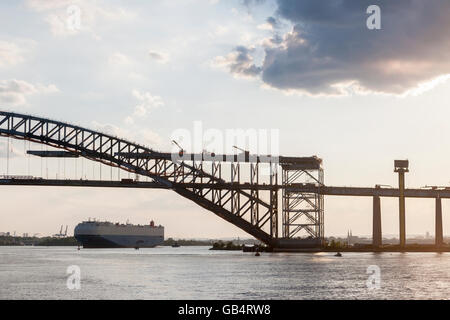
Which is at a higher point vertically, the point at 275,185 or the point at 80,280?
the point at 275,185

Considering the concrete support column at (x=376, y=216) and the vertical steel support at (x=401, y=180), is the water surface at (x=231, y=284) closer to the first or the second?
the concrete support column at (x=376, y=216)

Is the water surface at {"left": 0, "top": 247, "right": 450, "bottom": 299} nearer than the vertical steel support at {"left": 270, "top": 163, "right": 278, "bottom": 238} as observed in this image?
Yes

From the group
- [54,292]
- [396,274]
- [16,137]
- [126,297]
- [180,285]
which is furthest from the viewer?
[16,137]

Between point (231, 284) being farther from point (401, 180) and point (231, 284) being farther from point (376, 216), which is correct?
Result: point (401, 180)

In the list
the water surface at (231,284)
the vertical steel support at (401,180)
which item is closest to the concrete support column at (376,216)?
the vertical steel support at (401,180)

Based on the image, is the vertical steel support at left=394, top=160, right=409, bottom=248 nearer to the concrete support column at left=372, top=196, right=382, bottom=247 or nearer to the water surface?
the concrete support column at left=372, top=196, right=382, bottom=247

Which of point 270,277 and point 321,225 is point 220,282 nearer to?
point 270,277

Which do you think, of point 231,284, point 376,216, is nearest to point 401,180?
point 376,216

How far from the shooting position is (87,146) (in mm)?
145375

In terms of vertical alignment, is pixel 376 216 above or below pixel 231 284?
above

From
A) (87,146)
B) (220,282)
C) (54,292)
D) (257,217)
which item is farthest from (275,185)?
(54,292)

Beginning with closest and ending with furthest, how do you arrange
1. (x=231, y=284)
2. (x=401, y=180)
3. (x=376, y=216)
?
(x=231, y=284)
(x=376, y=216)
(x=401, y=180)

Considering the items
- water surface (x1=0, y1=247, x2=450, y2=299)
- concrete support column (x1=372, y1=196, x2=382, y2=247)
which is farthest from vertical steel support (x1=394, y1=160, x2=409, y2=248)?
water surface (x1=0, y1=247, x2=450, y2=299)
